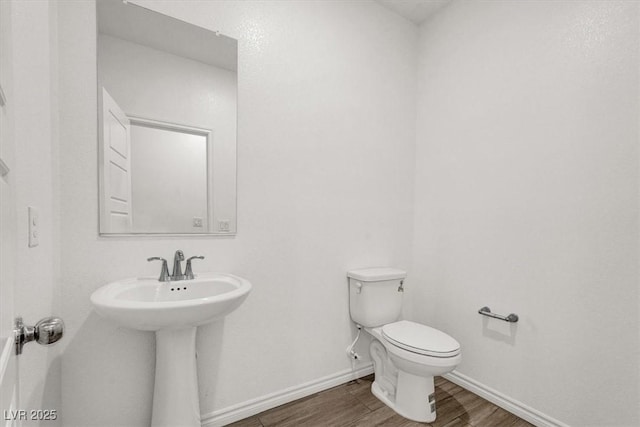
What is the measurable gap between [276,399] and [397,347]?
0.77m

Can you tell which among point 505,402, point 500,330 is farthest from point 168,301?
point 505,402

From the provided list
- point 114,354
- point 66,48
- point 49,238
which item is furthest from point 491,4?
point 114,354

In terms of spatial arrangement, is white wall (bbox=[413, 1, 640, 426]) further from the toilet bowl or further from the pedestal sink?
the pedestal sink

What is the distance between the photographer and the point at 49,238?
44.6 inches

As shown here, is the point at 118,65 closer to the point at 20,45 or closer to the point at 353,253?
the point at 20,45

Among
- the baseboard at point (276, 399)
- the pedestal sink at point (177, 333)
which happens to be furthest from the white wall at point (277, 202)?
the pedestal sink at point (177, 333)

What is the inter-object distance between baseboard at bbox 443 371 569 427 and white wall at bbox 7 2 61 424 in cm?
218

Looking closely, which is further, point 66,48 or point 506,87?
point 506,87

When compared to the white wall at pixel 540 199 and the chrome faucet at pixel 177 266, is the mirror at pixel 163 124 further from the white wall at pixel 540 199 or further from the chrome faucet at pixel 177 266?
the white wall at pixel 540 199

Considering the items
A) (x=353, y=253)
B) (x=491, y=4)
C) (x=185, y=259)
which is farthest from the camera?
(x=353, y=253)

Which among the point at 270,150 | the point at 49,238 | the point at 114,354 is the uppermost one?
the point at 270,150

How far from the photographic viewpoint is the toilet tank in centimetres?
193

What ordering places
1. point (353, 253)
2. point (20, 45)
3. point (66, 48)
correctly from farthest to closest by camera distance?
point (353, 253)
point (66, 48)
point (20, 45)

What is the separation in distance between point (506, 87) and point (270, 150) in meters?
1.47
